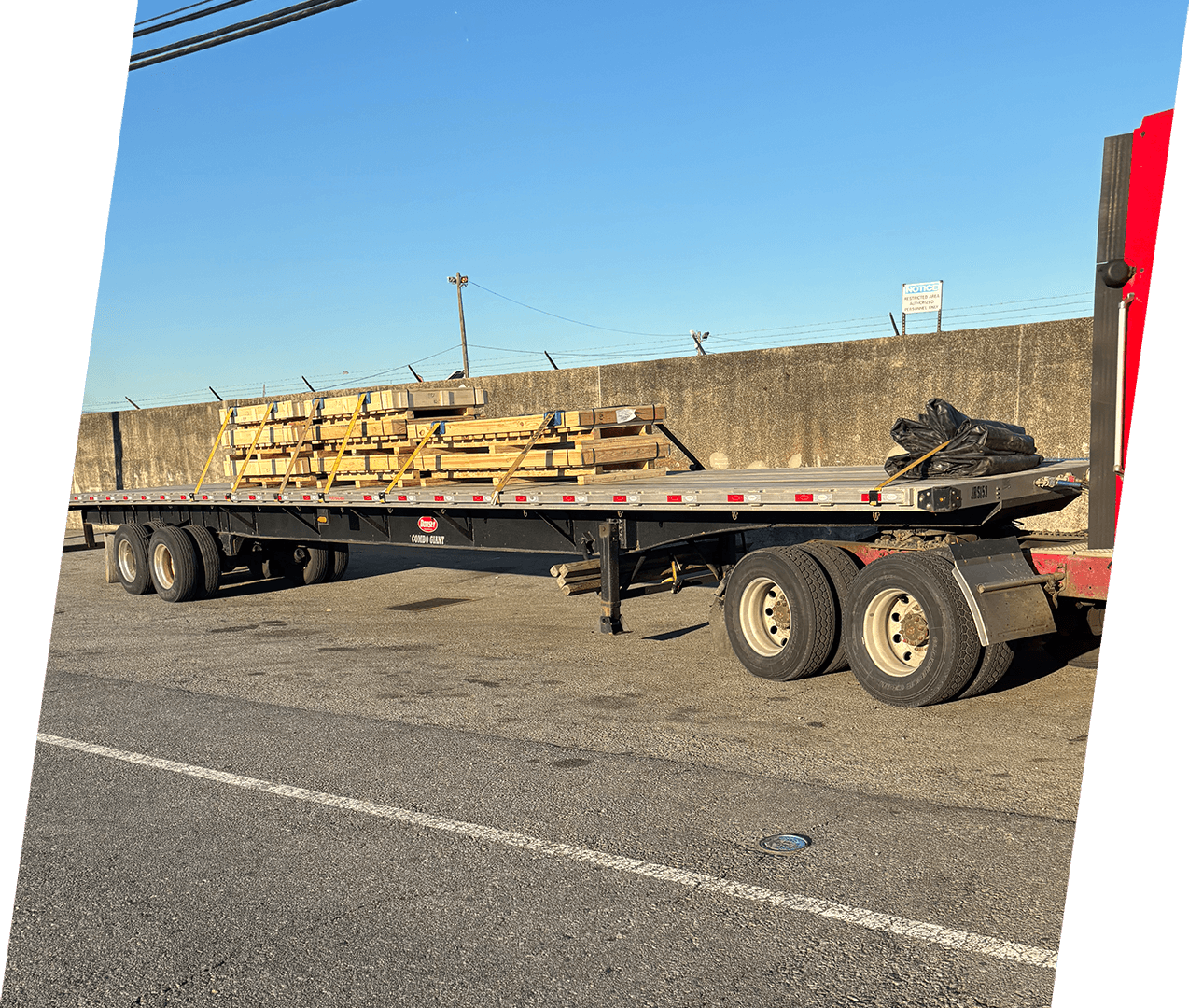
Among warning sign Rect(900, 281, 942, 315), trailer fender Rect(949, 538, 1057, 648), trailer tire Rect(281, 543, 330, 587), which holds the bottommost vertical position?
trailer tire Rect(281, 543, 330, 587)

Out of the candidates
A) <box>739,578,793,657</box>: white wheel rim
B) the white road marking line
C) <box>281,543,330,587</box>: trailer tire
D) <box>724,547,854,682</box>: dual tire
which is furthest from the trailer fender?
<box>281,543,330,587</box>: trailer tire

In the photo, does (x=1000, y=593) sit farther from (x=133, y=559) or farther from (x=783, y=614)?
(x=133, y=559)

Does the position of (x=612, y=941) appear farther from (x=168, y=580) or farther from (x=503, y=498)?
(x=168, y=580)

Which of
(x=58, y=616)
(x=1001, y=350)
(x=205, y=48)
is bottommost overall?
(x=58, y=616)

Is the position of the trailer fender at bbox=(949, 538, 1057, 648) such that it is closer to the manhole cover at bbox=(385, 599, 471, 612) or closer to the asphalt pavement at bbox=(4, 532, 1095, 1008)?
the asphalt pavement at bbox=(4, 532, 1095, 1008)

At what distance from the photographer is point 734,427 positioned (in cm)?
1739

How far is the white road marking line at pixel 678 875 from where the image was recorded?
12.7 ft

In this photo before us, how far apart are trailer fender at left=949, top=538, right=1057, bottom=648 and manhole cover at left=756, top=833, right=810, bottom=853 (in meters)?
2.80

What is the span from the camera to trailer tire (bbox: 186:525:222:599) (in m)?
14.9

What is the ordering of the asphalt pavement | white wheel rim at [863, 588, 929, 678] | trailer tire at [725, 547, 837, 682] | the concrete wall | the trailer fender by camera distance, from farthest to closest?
the concrete wall, trailer tire at [725, 547, 837, 682], white wheel rim at [863, 588, 929, 678], the trailer fender, the asphalt pavement

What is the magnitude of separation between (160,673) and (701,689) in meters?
4.89

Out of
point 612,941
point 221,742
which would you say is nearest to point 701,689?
point 221,742

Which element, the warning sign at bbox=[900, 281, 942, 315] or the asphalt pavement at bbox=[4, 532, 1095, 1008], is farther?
the warning sign at bbox=[900, 281, 942, 315]

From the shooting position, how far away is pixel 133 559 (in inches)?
617
